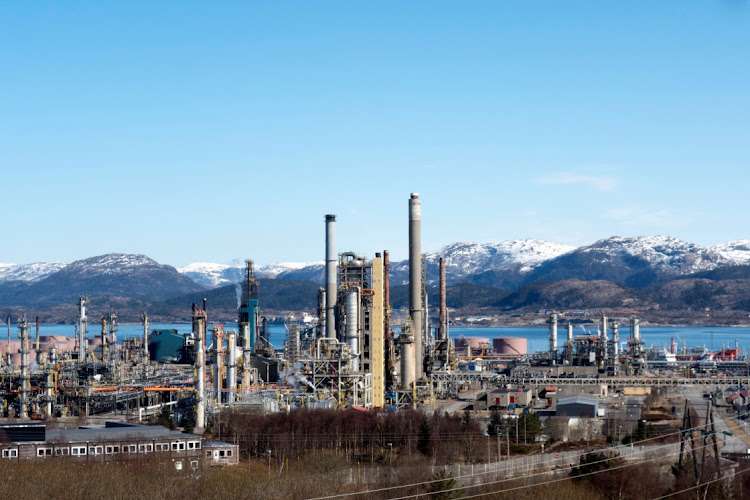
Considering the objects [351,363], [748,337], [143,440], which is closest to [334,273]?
[351,363]

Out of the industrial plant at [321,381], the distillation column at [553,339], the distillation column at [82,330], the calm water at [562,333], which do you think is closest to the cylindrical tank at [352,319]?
the industrial plant at [321,381]

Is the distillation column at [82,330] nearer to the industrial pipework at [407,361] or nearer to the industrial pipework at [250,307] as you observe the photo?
the industrial pipework at [250,307]

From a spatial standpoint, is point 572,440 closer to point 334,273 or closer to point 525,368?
point 334,273

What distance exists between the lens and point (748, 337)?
140 m

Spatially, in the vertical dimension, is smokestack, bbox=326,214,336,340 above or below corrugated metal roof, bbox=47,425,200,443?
above

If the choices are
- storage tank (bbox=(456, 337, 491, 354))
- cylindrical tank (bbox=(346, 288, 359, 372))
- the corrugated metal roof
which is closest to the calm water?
storage tank (bbox=(456, 337, 491, 354))

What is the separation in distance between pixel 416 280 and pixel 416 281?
5 cm

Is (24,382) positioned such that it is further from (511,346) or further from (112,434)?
(511,346)

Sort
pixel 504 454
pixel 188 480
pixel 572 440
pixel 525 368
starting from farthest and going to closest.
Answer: pixel 525 368, pixel 572 440, pixel 504 454, pixel 188 480

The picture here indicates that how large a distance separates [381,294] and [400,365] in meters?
3.45

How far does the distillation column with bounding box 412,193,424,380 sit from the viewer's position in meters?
49.1

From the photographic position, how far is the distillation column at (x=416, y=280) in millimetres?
49062

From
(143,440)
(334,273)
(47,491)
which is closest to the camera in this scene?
(47,491)

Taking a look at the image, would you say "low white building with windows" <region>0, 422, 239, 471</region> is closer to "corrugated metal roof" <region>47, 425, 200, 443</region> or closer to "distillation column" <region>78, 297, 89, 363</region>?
"corrugated metal roof" <region>47, 425, 200, 443</region>
